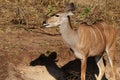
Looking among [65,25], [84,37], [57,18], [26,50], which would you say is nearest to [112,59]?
[84,37]

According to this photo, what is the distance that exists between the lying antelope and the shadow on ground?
0.81 meters

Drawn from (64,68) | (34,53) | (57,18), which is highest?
(57,18)

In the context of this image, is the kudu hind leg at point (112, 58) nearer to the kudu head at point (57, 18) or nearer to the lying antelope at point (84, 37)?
the lying antelope at point (84, 37)

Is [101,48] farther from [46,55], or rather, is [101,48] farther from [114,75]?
[46,55]

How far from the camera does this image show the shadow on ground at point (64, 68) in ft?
26.8

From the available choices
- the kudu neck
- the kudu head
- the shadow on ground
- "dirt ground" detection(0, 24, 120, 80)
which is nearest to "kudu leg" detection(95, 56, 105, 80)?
the shadow on ground

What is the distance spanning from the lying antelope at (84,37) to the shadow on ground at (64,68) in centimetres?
81

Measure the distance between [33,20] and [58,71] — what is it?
6.50 ft

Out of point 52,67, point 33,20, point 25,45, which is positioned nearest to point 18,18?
point 33,20

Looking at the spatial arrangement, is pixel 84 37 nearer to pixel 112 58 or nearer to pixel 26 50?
pixel 112 58

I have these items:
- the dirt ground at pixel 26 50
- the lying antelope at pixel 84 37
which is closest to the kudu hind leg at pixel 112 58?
the lying antelope at pixel 84 37

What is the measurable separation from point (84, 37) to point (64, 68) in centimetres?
160

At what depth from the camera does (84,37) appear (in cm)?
696

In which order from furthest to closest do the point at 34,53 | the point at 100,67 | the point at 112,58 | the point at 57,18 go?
the point at 34,53 → the point at 100,67 → the point at 112,58 → the point at 57,18
